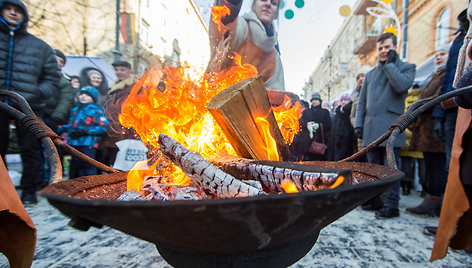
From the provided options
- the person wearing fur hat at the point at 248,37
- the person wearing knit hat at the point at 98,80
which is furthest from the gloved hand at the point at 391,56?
the person wearing knit hat at the point at 98,80

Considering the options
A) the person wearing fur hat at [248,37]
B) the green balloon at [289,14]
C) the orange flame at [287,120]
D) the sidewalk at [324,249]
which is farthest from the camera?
the green balloon at [289,14]

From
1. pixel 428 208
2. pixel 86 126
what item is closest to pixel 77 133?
pixel 86 126

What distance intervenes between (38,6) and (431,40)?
677 inches

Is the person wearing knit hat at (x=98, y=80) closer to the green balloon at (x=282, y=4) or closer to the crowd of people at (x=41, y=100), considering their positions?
the crowd of people at (x=41, y=100)

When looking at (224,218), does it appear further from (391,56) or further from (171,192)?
(391,56)

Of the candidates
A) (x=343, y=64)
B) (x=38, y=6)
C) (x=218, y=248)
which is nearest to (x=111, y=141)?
(x=218, y=248)

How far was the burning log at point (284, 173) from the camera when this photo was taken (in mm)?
862

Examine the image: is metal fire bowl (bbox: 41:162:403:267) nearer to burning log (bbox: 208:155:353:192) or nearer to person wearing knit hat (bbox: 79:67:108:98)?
burning log (bbox: 208:155:353:192)

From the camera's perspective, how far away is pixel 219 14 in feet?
6.35

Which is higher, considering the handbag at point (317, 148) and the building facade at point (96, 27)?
the building facade at point (96, 27)

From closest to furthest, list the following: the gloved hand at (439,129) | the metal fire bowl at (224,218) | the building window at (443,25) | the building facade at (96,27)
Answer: the metal fire bowl at (224,218) → the gloved hand at (439,129) → the building facade at (96,27) → the building window at (443,25)

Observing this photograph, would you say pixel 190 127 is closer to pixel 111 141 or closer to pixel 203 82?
pixel 203 82

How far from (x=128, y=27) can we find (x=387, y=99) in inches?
395

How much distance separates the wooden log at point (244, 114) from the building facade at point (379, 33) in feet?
15.5
